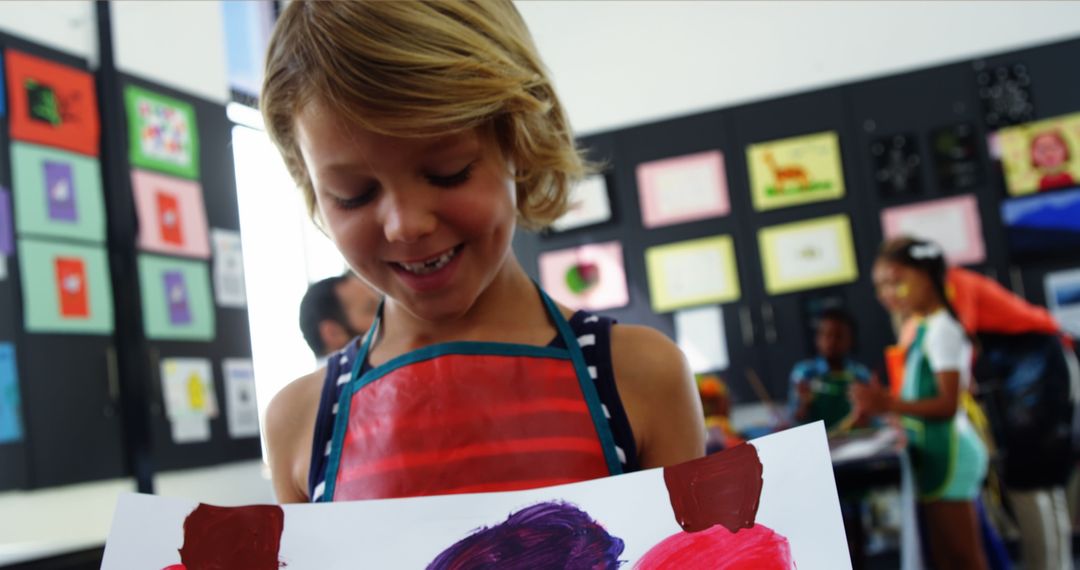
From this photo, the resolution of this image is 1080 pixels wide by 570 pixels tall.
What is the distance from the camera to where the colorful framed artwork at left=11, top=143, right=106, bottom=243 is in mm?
2312

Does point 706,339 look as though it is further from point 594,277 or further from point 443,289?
point 443,289

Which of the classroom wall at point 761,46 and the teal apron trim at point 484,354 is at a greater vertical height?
the classroom wall at point 761,46

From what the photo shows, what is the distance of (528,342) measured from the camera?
1.86 ft

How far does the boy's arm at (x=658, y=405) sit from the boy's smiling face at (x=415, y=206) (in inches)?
3.5

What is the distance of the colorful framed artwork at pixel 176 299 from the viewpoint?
267 centimetres

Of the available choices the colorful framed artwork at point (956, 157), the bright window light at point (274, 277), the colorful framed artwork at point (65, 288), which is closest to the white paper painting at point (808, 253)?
the colorful framed artwork at point (956, 157)

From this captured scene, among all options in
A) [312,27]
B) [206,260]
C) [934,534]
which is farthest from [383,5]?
[206,260]

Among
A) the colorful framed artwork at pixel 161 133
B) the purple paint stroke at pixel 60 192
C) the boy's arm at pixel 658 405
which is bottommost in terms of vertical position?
the boy's arm at pixel 658 405

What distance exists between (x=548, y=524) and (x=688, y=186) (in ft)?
12.7

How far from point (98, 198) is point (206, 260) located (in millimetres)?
406

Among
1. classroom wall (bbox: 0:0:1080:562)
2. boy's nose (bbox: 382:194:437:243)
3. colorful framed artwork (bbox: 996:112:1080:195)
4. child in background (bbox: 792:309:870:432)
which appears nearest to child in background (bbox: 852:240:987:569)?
child in background (bbox: 792:309:870:432)

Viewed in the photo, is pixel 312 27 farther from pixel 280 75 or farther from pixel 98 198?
pixel 98 198

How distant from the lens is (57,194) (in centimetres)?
240

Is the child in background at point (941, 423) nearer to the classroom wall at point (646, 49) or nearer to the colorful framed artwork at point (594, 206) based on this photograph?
the classroom wall at point (646, 49)
